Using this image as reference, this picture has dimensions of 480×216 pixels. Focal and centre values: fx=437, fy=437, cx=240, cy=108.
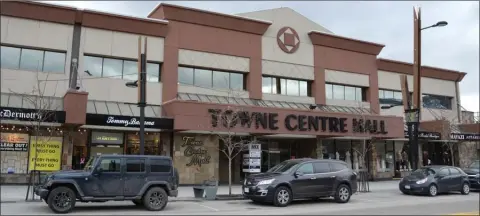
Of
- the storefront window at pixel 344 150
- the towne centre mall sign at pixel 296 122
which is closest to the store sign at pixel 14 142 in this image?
the towne centre mall sign at pixel 296 122

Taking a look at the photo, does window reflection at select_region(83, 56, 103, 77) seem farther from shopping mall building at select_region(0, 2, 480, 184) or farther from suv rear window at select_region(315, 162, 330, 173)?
suv rear window at select_region(315, 162, 330, 173)

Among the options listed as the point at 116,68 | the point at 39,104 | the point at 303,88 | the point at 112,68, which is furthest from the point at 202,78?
the point at 39,104

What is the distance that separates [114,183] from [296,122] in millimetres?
14195

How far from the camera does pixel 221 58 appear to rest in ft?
90.1

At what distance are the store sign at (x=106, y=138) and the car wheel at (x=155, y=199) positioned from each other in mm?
10240

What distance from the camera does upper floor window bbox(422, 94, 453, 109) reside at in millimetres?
37688

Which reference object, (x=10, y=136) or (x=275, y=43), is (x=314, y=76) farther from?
(x=10, y=136)

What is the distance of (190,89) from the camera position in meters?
26.3

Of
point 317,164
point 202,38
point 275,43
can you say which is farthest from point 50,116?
point 275,43

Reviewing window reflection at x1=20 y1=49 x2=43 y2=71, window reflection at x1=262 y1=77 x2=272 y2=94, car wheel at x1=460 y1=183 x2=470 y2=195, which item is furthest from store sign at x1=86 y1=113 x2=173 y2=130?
car wheel at x1=460 y1=183 x2=470 y2=195

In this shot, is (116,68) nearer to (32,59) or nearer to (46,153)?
Result: (32,59)

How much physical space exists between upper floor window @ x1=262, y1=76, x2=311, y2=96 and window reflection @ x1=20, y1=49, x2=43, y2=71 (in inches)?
534

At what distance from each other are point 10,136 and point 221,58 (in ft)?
41.3

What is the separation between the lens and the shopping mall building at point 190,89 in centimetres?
2202
